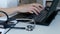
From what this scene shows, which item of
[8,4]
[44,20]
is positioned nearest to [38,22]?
[44,20]

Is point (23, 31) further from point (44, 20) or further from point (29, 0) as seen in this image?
point (29, 0)

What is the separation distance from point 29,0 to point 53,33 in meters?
0.90

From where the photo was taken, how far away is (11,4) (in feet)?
4.59

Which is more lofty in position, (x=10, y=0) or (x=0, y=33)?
(x=10, y=0)

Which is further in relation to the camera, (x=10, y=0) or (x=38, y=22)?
(x=10, y=0)

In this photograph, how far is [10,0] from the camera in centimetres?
136

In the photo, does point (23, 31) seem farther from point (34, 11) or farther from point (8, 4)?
point (8, 4)

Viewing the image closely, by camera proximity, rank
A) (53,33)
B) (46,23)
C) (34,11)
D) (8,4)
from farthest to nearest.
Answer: (8,4), (34,11), (46,23), (53,33)

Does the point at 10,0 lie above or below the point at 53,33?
above

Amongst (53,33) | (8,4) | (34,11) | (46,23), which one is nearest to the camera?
(53,33)

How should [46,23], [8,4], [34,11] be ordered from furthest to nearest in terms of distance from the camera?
1. [8,4]
2. [34,11]
3. [46,23]

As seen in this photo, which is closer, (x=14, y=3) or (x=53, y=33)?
(x=53, y=33)

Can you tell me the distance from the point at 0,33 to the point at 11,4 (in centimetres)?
80

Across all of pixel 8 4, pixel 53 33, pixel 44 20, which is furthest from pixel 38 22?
pixel 8 4
